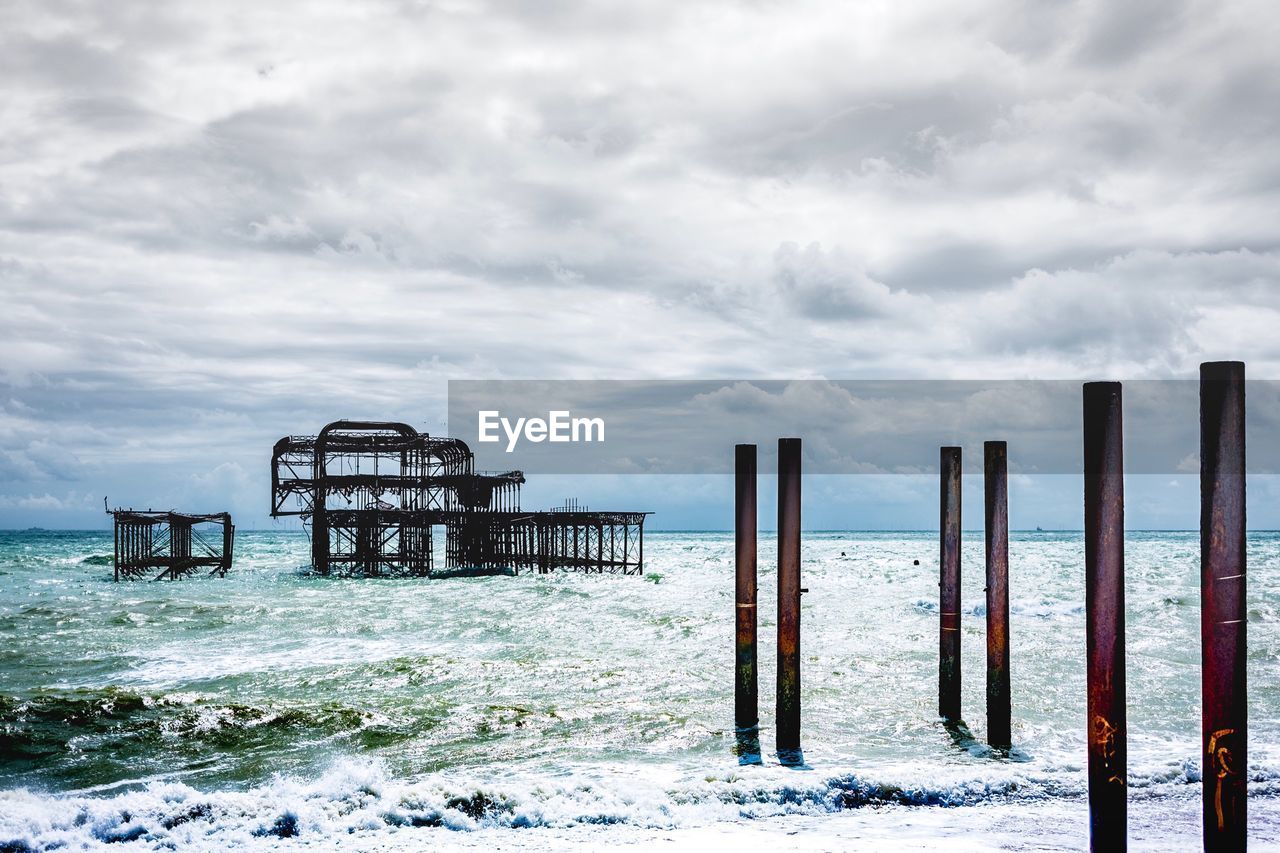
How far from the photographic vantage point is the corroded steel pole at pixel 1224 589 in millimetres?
5824

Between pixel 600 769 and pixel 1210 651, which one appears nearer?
pixel 1210 651

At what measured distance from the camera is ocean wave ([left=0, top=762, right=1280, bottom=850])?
876cm

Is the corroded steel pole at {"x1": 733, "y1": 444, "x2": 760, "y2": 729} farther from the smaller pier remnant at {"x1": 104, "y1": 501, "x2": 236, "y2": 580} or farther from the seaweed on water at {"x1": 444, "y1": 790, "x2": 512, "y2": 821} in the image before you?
the smaller pier remnant at {"x1": 104, "y1": 501, "x2": 236, "y2": 580}

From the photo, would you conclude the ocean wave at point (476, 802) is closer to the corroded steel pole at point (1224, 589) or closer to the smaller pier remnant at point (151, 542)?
the corroded steel pole at point (1224, 589)

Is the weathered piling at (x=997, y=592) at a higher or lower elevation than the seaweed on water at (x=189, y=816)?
higher

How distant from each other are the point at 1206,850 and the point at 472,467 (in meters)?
45.6

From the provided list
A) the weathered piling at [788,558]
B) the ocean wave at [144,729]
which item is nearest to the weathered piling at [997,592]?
the weathered piling at [788,558]

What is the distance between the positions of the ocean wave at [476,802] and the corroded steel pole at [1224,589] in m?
3.64

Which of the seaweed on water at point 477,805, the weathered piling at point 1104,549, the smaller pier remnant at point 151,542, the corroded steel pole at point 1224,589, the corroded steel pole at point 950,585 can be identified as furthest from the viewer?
the smaller pier remnant at point 151,542

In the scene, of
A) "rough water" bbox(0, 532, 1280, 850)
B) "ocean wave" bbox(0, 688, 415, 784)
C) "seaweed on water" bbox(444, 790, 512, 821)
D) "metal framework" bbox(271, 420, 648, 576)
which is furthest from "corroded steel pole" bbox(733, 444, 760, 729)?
"metal framework" bbox(271, 420, 648, 576)

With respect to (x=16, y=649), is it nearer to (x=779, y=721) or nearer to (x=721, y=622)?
(x=721, y=622)

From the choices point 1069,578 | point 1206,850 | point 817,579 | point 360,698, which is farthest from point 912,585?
point 1206,850

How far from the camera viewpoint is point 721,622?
2495 cm

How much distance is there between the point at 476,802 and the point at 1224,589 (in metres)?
6.61
